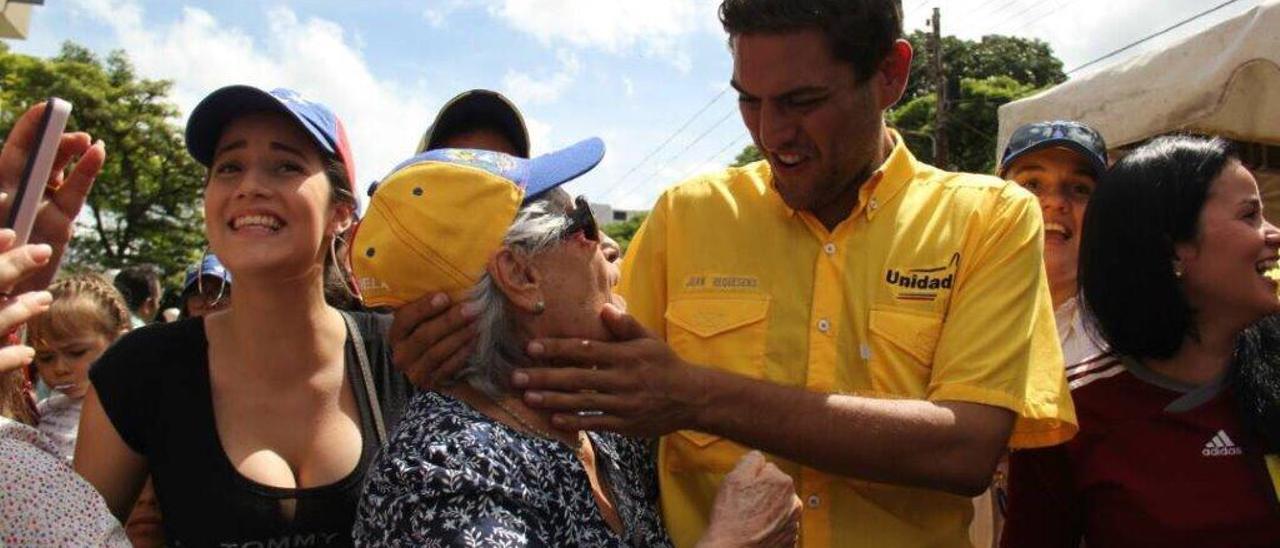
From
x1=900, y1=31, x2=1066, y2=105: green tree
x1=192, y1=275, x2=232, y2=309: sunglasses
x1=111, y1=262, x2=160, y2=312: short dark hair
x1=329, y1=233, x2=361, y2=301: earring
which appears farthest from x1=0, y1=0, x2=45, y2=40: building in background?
x1=900, y1=31, x2=1066, y2=105: green tree

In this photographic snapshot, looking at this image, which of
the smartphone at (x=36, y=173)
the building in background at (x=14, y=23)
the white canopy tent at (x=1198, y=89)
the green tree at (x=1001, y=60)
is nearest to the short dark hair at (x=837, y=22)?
the smartphone at (x=36, y=173)

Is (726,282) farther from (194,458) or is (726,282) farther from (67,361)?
(67,361)

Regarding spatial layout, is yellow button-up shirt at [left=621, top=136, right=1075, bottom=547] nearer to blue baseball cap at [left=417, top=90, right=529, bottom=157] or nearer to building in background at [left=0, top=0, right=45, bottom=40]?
blue baseball cap at [left=417, top=90, right=529, bottom=157]

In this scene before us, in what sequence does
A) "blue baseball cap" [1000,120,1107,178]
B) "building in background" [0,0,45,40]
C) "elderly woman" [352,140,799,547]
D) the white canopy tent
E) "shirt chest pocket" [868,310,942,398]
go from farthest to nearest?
"building in background" [0,0,45,40] → the white canopy tent → "blue baseball cap" [1000,120,1107,178] → "shirt chest pocket" [868,310,942,398] → "elderly woman" [352,140,799,547]

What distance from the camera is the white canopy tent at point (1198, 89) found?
3.97m

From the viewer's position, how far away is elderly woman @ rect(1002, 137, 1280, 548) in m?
2.60

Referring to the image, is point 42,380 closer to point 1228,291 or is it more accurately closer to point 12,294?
point 12,294

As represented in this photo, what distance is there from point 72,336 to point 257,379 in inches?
131

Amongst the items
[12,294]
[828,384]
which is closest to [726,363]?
[828,384]

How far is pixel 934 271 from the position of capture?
2.32m

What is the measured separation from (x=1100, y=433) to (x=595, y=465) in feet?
4.19

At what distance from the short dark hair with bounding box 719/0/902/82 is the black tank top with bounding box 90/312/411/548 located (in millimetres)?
1254

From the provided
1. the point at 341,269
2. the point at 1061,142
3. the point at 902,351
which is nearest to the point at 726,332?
the point at 902,351

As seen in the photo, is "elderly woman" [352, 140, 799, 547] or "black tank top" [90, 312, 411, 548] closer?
"elderly woman" [352, 140, 799, 547]
